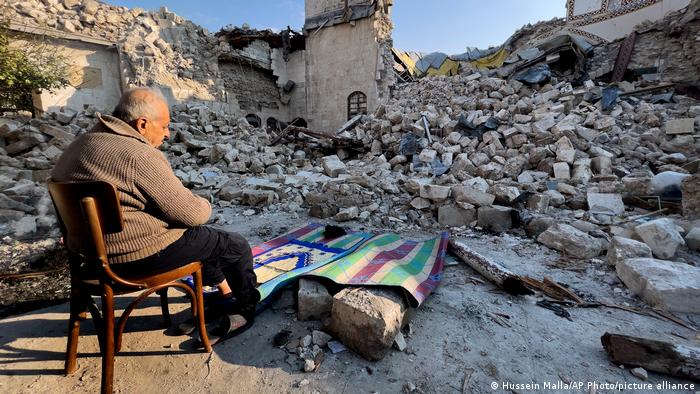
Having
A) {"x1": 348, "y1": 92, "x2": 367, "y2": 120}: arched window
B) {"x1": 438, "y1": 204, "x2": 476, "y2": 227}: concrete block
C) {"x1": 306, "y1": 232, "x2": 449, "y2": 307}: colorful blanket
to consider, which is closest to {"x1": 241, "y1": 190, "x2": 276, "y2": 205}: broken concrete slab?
{"x1": 306, "y1": 232, "x2": 449, "y2": 307}: colorful blanket

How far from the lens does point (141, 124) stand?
1524 millimetres

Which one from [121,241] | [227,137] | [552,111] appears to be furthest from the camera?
[227,137]

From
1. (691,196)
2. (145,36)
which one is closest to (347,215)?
(691,196)

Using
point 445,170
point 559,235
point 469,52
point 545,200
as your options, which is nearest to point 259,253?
point 559,235

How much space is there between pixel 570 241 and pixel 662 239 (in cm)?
66

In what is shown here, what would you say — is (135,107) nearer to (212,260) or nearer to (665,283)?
(212,260)

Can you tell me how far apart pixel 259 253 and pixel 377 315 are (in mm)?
1652

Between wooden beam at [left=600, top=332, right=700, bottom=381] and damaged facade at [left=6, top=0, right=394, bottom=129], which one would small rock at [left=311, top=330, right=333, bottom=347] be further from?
damaged facade at [left=6, top=0, right=394, bottom=129]

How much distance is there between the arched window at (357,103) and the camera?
13898mm

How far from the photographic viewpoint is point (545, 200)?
3959 millimetres

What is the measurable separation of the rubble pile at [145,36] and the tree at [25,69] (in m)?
0.80

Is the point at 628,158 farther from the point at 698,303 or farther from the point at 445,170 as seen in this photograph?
the point at 698,303

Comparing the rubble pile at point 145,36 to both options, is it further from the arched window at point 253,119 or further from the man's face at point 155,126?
the man's face at point 155,126

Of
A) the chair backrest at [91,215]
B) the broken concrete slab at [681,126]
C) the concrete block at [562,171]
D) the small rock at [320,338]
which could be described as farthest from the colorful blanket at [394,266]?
the broken concrete slab at [681,126]
